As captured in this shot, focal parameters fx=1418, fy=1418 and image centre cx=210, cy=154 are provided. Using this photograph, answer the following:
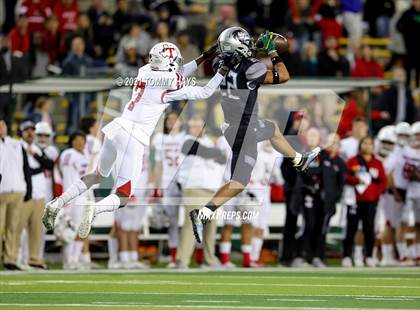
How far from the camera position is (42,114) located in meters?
19.4

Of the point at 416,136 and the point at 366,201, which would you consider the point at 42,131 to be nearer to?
the point at 366,201

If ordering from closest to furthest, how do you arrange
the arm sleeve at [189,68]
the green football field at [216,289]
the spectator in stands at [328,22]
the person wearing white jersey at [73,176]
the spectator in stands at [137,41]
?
1. the green football field at [216,289]
2. the arm sleeve at [189,68]
3. the person wearing white jersey at [73,176]
4. the spectator in stands at [137,41]
5. the spectator in stands at [328,22]

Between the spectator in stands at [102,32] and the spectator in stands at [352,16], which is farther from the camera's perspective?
the spectator in stands at [352,16]

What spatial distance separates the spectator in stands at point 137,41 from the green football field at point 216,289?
5.35 meters

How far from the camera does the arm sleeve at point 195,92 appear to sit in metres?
13.3

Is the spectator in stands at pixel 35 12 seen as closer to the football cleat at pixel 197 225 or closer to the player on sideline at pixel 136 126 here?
the player on sideline at pixel 136 126

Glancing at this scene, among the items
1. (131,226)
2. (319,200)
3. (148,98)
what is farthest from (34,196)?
(148,98)

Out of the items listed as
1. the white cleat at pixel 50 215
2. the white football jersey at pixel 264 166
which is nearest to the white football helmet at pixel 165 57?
the white cleat at pixel 50 215

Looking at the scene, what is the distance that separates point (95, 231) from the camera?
18.8 meters

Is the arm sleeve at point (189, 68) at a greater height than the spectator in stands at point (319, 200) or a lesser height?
greater

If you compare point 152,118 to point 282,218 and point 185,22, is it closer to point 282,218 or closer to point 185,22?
point 282,218

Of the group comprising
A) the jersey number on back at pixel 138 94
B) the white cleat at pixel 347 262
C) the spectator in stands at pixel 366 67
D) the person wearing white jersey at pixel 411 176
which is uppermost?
the jersey number on back at pixel 138 94

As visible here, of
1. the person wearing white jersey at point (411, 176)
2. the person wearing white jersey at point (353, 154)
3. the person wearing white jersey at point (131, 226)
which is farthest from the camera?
the person wearing white jersey at point (411, 176)

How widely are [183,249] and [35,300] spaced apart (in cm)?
497
